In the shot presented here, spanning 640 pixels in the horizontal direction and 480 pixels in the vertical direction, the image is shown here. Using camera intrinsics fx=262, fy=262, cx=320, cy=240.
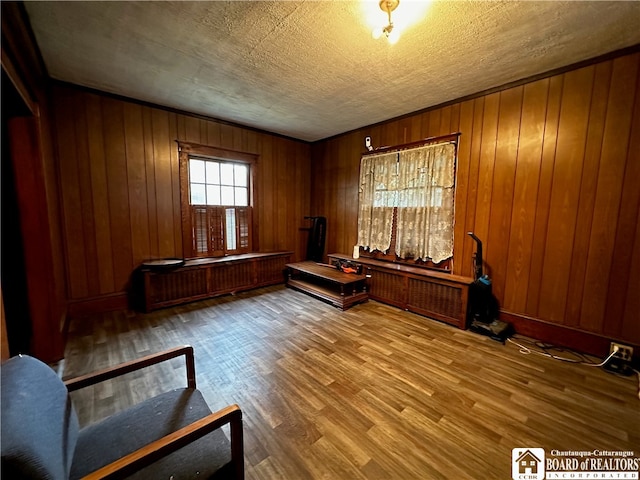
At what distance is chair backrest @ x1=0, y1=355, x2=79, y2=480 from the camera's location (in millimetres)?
691

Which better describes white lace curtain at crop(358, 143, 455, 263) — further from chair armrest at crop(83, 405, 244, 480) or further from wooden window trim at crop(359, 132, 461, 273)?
chair armrest at crop(83, 405, 244, 480)

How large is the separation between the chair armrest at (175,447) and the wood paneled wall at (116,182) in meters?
Answer: 3.24

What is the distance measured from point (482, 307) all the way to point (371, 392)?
1.79 meters

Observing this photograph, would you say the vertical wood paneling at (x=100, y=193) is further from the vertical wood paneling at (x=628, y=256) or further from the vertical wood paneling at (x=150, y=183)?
the vertical wood paneling at (x=628, y=256)

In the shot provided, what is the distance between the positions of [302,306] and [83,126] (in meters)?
3.45

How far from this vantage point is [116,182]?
131 inches

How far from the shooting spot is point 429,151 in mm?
3496

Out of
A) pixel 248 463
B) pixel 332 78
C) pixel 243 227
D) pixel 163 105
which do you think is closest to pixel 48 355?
pixel 248 463

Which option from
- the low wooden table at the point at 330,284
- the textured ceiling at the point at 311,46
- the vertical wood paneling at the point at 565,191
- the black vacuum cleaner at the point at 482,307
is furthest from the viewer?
the low wooden table at the point at 330,284

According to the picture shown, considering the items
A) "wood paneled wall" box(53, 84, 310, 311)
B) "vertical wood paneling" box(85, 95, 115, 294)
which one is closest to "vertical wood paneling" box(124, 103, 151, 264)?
"wood paneled wall" box(53, 84, 310, 311)

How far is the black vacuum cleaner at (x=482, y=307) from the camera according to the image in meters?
2.80

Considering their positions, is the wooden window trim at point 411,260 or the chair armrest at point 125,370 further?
the wooden window trim at point 411,260

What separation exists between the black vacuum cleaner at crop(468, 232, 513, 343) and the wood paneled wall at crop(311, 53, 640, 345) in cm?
15

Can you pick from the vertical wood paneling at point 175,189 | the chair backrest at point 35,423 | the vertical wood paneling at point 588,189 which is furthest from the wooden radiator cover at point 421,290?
the chair backrest at point 35,423
